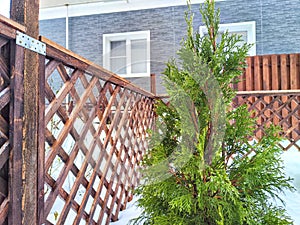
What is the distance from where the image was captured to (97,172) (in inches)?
65.4

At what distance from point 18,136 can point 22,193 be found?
0.67 ft

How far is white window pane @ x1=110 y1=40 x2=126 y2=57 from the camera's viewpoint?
5586 mm

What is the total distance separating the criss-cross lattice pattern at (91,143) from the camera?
117 cm

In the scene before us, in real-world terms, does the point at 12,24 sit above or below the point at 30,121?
above

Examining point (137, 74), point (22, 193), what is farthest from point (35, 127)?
point (137, 74)

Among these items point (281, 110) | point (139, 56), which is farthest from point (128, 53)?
point (281, 110)

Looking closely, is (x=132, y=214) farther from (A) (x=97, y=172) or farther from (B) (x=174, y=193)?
(B) (x=174, y=193)

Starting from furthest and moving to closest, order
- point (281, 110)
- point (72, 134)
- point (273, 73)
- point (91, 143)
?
point (273, 73)
point (281, 110)
point (91, 143)
point (72, 134)

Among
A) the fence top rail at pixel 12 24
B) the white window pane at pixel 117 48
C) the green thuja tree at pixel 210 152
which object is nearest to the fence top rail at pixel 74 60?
the fence top rail at pixel 12 24

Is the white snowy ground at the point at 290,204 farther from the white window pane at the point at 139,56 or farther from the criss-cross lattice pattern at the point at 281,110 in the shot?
the white window pane at the point at 139,56

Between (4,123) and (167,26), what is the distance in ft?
16.8

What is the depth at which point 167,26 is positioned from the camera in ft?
18.1

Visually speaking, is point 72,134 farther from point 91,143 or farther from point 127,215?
point 127,215

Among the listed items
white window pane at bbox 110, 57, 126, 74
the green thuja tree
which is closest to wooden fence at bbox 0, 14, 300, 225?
the green thuja tree
